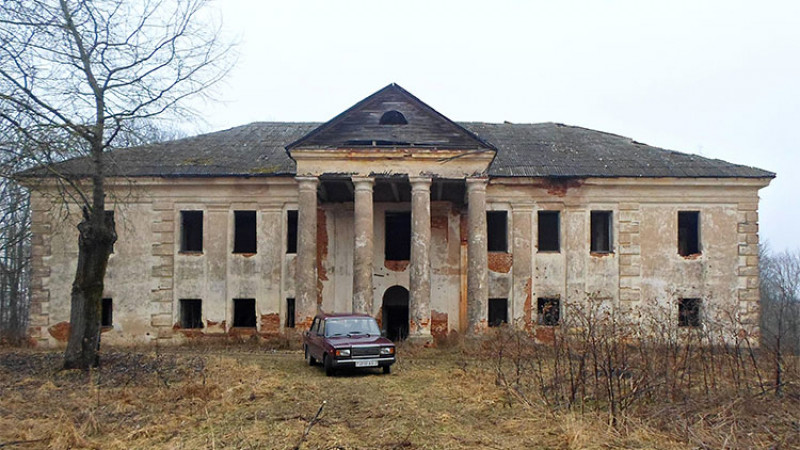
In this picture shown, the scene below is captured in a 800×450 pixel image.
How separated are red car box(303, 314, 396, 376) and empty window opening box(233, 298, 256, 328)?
24.5 feet

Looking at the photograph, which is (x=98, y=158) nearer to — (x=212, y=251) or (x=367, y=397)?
(x=367, y=397)

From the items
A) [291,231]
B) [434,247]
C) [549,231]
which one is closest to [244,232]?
[291,231]

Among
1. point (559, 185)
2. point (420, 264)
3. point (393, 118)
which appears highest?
point (393, 118)

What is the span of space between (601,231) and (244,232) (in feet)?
45.0

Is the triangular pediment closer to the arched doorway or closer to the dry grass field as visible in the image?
the arched doorway

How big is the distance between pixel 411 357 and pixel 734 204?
13.9 m

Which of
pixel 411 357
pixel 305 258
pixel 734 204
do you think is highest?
pixel 734 204

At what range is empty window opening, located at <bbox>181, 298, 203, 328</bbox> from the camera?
71.9ft

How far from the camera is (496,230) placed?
22.6 metres

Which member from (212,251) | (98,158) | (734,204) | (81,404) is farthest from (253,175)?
(734,204)

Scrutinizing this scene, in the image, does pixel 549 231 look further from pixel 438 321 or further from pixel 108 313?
pixel 108 313

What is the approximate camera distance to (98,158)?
42.5ft

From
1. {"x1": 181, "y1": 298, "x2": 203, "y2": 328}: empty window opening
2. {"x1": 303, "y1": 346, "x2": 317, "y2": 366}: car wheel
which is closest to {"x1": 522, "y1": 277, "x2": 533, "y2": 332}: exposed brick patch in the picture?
{"x1": 303, "y1": 346, "x2": 317, "y2": 366}: car wheel

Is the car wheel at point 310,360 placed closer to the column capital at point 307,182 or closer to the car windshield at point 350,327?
the car windshield at point 350,327
